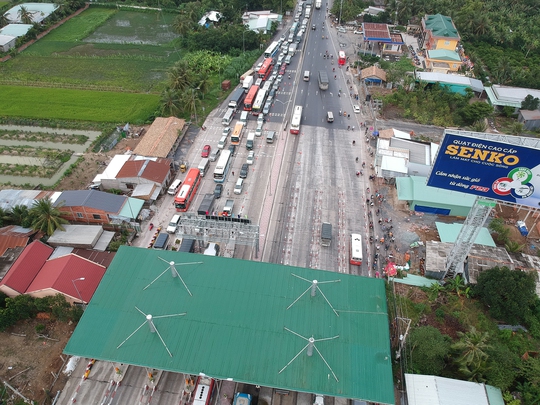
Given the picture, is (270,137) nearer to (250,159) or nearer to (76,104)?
(250,159)

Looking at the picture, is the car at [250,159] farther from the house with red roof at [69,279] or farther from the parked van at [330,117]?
the house with red roof at [69,279]

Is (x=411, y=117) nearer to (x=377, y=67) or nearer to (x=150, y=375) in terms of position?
(x=377, y=67)

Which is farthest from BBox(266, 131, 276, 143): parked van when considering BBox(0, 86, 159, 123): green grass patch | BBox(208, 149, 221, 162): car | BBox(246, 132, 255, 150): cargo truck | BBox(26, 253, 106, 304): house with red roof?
BBox(26, 253, 106, 304): house with red roof

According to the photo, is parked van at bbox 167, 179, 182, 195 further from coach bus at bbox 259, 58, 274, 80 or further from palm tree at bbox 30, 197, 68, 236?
coach bus at bbox 259, 58, 274, 80

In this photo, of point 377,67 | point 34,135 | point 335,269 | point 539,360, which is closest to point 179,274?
point 335,269

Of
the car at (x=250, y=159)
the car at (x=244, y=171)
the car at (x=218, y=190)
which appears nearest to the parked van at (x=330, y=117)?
the car at (x=250, y=159)

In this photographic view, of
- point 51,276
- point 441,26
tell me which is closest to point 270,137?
point 51,276
